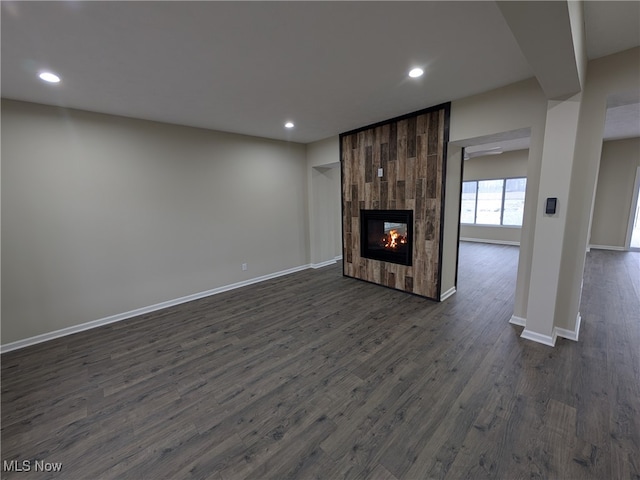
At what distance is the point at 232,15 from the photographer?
1.60 m

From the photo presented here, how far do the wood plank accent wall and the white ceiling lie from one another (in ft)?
1.69

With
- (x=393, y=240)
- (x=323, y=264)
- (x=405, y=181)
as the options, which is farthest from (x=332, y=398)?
(x=323, y=264)

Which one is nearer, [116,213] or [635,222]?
[116,213]

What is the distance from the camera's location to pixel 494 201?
25.8 ft

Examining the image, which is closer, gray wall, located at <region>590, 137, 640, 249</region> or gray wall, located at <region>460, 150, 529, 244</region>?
gray wall, located at <region>590, 137, 640, 249</region>

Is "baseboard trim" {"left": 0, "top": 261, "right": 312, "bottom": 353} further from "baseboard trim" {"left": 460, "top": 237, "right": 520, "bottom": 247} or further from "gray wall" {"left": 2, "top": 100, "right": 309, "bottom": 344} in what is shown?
"baseboard trim" {"left": 460, "top": 237, "right": 520, "bottom": 247}

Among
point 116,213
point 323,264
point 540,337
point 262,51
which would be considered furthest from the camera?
point 323,264

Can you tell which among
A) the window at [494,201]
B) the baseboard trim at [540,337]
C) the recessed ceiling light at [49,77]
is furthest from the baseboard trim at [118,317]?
the window at [494,201]

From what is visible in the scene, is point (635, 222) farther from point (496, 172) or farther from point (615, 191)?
point (496, 172)

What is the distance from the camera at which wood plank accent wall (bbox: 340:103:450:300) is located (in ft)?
11.4

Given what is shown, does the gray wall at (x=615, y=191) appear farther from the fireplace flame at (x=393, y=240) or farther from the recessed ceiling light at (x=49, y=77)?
the recessed ceiling light at (x=49, y=77)

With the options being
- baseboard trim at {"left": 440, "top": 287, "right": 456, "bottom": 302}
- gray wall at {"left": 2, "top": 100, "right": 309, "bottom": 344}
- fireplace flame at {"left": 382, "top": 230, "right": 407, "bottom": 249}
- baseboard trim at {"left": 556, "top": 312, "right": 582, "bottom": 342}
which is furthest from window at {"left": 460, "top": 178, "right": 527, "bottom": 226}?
gray wall at {"left": 2, "top": 100, "right": 309, "bottom": 344}

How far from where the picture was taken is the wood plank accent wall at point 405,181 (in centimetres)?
346

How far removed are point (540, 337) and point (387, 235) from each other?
7.54 feet
